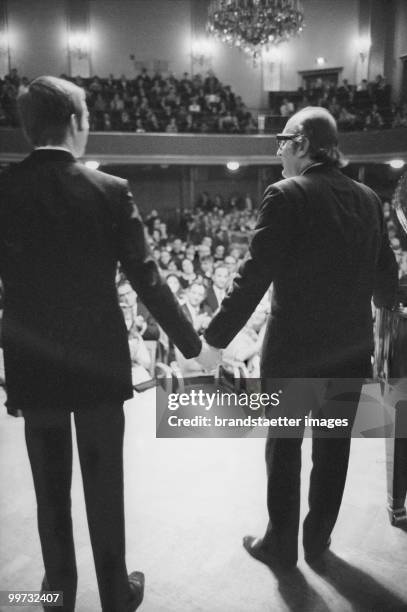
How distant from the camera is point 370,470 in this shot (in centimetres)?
273

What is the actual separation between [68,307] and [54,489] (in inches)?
23.7

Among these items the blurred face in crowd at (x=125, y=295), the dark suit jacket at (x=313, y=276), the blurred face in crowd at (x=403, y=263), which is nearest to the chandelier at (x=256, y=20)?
the blurred face in crowd at (x=403, y=263)

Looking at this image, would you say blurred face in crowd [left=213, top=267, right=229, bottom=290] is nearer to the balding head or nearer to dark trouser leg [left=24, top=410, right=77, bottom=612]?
the balding head

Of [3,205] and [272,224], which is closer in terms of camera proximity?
[3,205]

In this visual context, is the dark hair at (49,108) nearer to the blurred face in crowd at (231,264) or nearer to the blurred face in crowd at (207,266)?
the blurred face in crowd at (231,264)

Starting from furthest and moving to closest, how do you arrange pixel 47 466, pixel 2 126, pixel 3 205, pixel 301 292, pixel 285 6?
pixel 2 126
pixel 285 6
pixel 301 292
pixel 47 466
pixel 3 205

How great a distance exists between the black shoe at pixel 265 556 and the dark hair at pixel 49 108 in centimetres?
165

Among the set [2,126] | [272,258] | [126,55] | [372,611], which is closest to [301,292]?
[272,258]

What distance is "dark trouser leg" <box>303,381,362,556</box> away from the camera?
1845mm

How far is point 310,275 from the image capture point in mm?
1658

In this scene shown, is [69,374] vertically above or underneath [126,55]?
underneath

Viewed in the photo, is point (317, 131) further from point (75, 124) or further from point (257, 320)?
point (257, 320)

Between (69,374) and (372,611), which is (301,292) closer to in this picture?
(69,374)

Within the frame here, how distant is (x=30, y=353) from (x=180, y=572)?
1080mm
